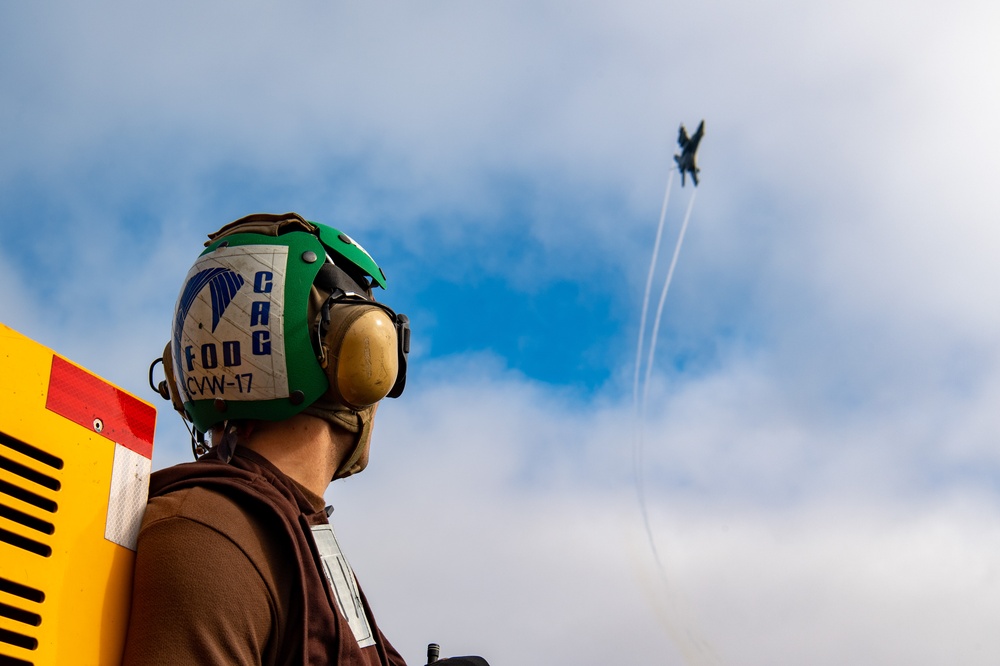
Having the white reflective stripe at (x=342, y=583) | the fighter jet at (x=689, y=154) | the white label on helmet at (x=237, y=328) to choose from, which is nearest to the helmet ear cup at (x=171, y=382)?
the white label on helmet at (x=237, y=328)

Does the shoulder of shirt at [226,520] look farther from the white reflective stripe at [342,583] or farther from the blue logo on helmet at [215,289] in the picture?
the blue logo on helmet at [215,289]

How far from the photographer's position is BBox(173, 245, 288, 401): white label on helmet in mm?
4941

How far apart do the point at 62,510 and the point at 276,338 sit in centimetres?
153

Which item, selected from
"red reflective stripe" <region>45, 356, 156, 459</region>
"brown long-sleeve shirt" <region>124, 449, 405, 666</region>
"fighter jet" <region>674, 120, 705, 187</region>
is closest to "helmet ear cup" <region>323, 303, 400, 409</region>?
"brown long-sleeve shirt" <region>124, 449, 405, 666</region>

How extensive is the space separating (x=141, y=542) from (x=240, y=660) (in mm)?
608

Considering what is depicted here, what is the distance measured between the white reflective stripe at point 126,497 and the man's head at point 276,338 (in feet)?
2.95

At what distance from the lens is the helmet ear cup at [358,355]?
16.3 feet

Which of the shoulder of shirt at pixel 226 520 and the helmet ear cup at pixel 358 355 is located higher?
the helmet ear cup at pixel 358 355

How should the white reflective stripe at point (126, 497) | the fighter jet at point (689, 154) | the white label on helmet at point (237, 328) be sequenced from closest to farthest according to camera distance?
the white reflective stripe at point (126, 497) → the white label on helmet at point (237, 328) → the fighter jet at point (689, 154)

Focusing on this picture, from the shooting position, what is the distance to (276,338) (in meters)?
4.96

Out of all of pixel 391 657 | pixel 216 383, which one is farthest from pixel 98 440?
pixel 391 657

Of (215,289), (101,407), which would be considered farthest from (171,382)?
(101,407)

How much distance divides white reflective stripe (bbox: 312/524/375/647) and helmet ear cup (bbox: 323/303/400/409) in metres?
0.66

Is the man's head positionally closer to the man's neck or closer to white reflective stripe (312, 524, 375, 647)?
the man's neck
